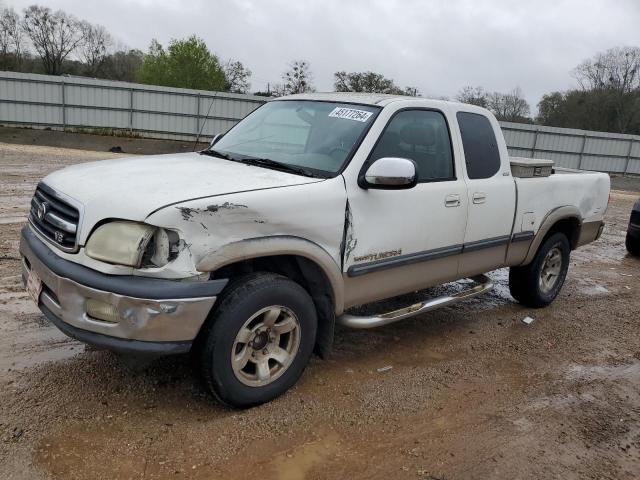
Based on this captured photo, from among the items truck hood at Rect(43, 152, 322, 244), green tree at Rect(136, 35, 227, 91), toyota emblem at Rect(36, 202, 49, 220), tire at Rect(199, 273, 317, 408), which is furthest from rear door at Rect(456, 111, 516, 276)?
green tree at Rect(136, 35, 227, 91)

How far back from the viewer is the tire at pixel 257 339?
305 cm

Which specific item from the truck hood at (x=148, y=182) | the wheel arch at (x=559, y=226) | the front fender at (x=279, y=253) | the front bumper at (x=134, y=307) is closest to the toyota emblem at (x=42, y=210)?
the truck hood at (x=148, y=182)

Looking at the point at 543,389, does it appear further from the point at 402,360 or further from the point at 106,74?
the point at 106,74

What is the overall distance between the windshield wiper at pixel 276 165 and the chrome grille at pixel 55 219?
1230 millimetres

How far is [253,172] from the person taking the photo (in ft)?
11.7

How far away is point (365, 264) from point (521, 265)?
2.43 meters

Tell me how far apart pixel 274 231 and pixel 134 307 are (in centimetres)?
86

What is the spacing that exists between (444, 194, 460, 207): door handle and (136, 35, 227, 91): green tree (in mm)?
42244

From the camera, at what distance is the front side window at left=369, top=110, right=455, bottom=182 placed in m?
3.95

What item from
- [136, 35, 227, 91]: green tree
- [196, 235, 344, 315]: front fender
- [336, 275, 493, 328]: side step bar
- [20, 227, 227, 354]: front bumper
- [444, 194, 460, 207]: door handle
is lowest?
[336, 275, 493, 328]: side step bar

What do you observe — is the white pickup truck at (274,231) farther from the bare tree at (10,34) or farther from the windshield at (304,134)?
the bare tree at (10,34)

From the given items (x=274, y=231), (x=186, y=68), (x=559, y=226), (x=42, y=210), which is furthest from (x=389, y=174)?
(x=186, y=68)

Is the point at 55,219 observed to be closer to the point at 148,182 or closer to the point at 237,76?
the point at 148,182

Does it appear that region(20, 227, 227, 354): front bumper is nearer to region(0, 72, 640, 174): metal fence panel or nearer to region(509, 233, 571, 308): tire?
region(509, 233, 571, 308): tire
